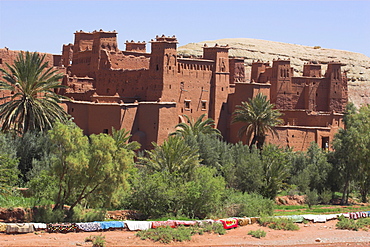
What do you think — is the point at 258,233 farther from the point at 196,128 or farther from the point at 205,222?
the point at 196,128

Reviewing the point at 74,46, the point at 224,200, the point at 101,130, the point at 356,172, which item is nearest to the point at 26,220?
the point at 224,200

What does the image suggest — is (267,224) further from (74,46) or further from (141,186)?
(74,46)

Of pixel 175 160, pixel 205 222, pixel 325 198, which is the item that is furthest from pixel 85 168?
pixel 325 198

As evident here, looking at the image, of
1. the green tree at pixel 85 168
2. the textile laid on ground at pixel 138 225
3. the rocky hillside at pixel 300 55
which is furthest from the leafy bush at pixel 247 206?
the rocky hillside at pixel 300 55

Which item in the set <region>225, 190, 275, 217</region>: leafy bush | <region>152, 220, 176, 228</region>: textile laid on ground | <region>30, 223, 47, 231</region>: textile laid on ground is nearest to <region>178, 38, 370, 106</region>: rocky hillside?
<region>225, 190, 275, 217</region>: leafy bush

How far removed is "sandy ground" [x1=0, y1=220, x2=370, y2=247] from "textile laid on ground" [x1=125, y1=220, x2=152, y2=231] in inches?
12.5

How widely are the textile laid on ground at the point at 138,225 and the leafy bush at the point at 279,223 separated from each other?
5.89 m

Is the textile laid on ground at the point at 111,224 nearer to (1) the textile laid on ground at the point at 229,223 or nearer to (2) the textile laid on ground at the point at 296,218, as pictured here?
(1) the textile laid on ground at the point at 229,223

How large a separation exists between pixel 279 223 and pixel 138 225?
22.9 feet

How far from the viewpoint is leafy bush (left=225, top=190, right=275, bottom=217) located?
34.1m

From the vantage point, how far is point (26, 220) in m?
27.6

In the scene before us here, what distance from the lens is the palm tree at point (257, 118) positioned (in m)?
47.1

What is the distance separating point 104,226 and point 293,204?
54.2 feet

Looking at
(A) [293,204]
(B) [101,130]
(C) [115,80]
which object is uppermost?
(C) [115,80]
